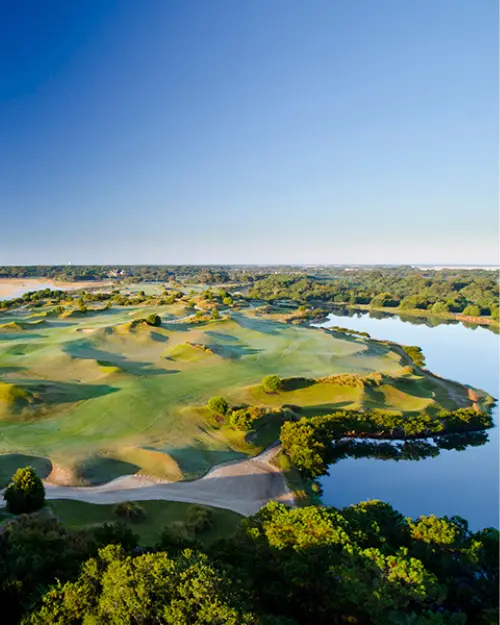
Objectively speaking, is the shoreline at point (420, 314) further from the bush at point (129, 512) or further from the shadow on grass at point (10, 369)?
the shadow on grass at point (10, 369)

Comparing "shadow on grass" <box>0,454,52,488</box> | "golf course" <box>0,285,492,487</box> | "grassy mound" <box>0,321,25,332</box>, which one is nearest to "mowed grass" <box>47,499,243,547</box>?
"golf course" <box>0,285,492,487</box>

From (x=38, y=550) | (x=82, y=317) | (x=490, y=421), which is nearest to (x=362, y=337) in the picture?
(x=490, y=421)

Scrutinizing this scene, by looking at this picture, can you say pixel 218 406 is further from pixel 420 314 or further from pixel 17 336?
pixel 420 314

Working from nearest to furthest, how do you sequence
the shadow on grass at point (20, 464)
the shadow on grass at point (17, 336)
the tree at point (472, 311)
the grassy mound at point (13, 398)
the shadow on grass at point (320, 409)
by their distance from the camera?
the shadow on grass at point (20, 464) < the grassy mound at point (13, 398) < the shadow on grass at point (320, 409) < the shadow on grass at point (17, 336) < the tree at point (472, 311)

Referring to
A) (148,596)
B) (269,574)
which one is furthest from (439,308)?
(148,596)

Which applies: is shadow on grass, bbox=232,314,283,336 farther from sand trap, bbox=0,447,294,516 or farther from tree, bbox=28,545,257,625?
tree, bbox=28,545,257,625

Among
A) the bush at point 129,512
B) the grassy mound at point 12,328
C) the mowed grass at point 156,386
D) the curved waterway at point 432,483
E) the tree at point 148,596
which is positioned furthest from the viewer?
the grassy mound at point 12,328

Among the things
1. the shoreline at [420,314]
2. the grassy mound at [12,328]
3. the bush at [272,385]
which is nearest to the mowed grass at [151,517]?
the bush at [272,385]
